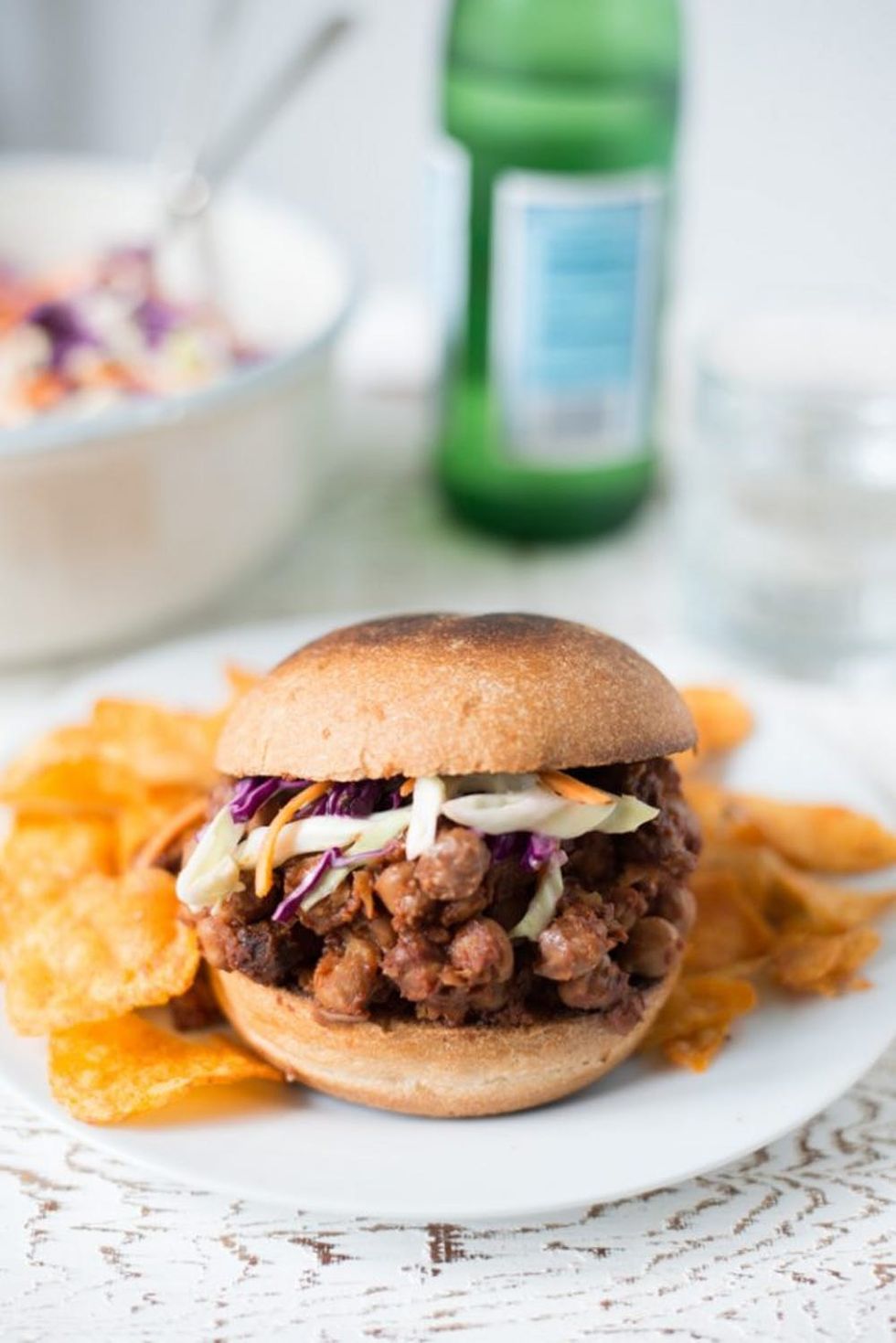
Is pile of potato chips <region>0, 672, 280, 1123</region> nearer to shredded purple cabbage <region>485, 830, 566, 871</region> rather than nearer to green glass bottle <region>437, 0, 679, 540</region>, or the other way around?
shredded purple cabbage <region>485, 830, 566, 871</region>

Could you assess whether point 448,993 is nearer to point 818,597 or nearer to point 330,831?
point 330,831

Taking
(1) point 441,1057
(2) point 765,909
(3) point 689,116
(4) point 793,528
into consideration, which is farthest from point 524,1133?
(3) point 689,116

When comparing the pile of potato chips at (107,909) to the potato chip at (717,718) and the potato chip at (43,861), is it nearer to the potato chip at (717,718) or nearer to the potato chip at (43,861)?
the potato chip at (43,861)

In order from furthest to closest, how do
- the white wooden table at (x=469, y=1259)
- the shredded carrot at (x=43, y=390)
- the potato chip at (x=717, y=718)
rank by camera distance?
the shredded carrot at (x=43, y=390) < the potato chip at (x=717, y=718) < the white wooden table at (x=469, y=1259)

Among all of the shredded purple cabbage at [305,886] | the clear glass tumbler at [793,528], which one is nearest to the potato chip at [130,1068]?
the shredded purple cabbage at [305,886]

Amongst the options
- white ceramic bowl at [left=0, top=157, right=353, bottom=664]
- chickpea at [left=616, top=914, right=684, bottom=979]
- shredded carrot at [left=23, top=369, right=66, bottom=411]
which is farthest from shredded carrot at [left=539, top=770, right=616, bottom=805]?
shredded carrot at [left=23, top=369, right=66, bottom=411]
